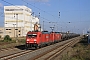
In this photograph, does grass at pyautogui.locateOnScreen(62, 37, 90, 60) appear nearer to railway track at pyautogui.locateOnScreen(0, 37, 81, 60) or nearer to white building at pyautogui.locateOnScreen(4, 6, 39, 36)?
railway track at pyautogui.locateOnScreen(0, 37, 81, 60)

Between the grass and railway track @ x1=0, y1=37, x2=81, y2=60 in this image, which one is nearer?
the grass

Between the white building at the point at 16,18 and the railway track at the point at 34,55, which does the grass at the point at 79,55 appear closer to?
the railway track at the point at 34,55

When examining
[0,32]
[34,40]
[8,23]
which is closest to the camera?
[34,40]

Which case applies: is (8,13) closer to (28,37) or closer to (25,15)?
(25,15)

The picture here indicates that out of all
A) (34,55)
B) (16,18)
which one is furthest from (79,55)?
(16,18)

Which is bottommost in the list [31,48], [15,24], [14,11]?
[31,48]

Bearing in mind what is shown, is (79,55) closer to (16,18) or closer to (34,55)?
(34,55)

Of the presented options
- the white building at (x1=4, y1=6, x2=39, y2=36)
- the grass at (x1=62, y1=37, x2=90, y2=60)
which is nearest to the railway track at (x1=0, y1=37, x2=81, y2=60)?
the grass at (x1=62, y1=37, x2=90, y2=60)

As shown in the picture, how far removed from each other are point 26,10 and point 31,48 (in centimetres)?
10403

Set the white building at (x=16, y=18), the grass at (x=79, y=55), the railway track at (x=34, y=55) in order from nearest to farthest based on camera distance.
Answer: the grass at (x=79, y=55) < the railway track at (x=34, y=55) < the white building at (x=16, y=18)

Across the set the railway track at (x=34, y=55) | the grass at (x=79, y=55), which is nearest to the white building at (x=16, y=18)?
the railway track at (x=34, y=55)

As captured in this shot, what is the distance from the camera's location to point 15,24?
128 meters

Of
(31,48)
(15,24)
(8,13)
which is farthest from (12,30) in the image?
(31,48)

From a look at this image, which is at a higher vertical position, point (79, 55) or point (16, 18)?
point (16, 18)
